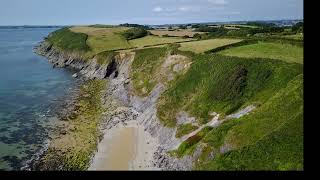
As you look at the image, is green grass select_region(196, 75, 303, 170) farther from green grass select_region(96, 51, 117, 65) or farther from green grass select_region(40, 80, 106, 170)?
green grass select_region(96, 51, 117, 65)

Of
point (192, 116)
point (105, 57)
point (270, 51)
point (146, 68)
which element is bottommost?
point (192, 116)

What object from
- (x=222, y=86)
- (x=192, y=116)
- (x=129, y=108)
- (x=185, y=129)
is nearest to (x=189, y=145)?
(x=185, y=129)

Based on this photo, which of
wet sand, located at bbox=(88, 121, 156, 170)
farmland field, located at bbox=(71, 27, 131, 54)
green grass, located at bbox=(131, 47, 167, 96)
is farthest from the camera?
farmland field, located at bbox=(71, 27, 131, 54)

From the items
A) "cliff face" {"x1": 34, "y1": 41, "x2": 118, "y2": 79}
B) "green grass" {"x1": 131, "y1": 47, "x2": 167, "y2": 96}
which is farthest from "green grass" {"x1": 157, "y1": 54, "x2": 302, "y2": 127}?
"cliff face" {"x1": 34, "y1": 41, "x2": 118, "y2": 79}

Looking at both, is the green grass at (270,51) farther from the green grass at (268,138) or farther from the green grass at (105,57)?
the green grass at (105,57)

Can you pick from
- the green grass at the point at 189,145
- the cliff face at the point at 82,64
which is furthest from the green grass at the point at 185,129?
the cliff face at the point at 82,64

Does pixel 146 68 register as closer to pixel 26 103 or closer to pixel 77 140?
pixel 26 103
